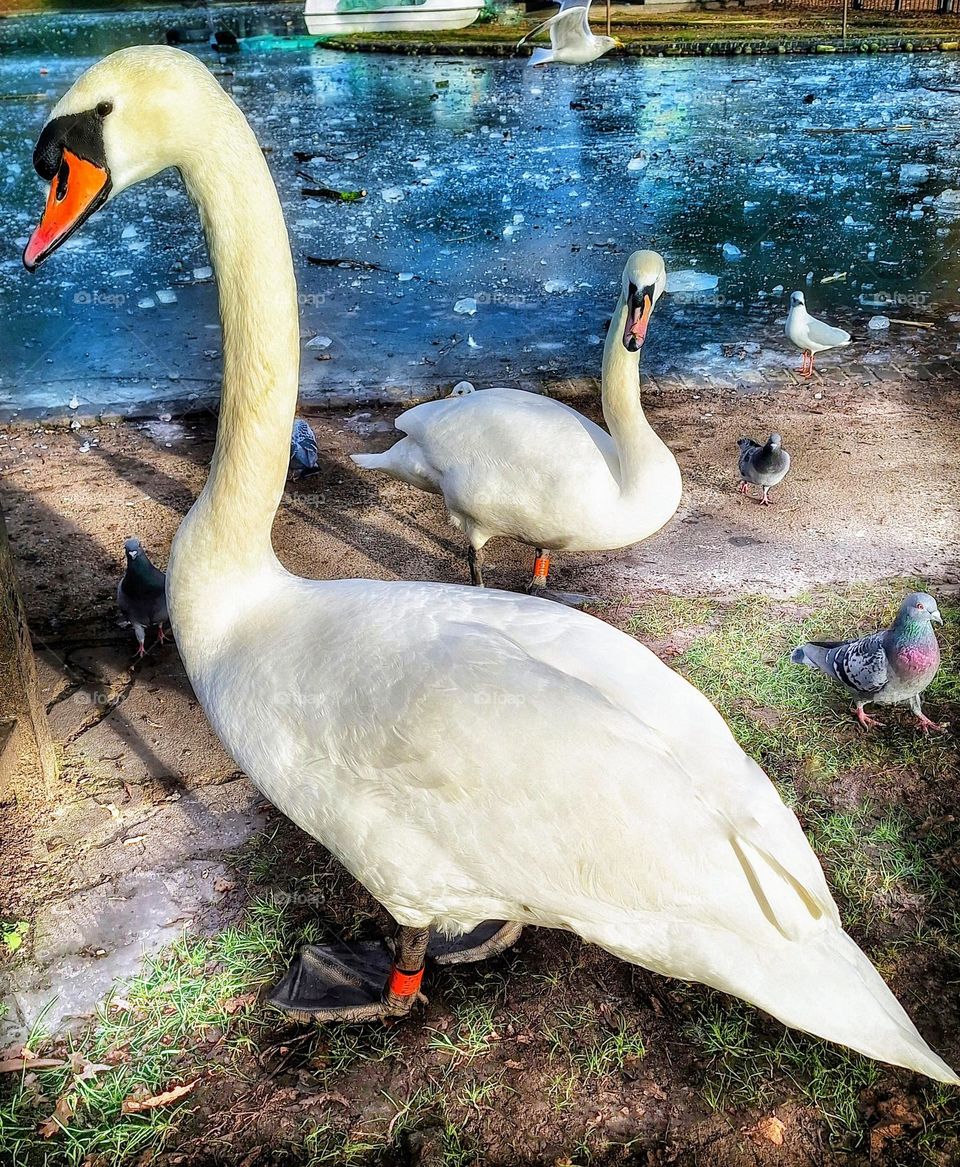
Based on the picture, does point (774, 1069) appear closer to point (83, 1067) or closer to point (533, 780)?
point (533, 780)

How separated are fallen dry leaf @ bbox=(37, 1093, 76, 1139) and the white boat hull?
27489mm

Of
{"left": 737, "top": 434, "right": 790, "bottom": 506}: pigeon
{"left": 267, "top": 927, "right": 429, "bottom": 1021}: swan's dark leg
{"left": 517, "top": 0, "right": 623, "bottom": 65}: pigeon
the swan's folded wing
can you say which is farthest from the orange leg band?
{"left": 517, "top": 0, "right": 623, "bottom": 65}: pigeon

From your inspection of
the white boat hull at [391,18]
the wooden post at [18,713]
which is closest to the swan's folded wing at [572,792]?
the wooden post at [18,713]

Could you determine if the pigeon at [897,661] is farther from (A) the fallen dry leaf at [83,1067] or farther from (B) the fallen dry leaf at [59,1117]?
(B) the fallen dry leaf at [59,1117]

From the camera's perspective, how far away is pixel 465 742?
228 cm

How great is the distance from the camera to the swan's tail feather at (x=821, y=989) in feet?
7.13

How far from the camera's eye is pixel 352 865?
2545mm

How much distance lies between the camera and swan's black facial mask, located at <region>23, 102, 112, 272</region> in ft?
7.23

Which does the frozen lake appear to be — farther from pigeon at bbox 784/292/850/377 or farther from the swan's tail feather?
the swan's tail feather

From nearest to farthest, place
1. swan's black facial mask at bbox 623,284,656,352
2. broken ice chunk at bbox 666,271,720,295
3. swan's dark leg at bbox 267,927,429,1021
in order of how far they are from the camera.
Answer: swan's dark leg at bbox 267,927,429,1021 < swan's black facial mask at bbox 623,284,656,352 < broken ice chunk at bbox 666,271,720,295

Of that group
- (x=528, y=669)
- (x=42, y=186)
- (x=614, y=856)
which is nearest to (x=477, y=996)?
(x=614, y=856)

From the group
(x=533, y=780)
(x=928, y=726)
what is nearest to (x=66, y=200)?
(x=533, y=780)

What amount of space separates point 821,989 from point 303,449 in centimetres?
402

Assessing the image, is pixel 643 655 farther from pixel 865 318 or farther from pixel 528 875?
pixel 865 318
